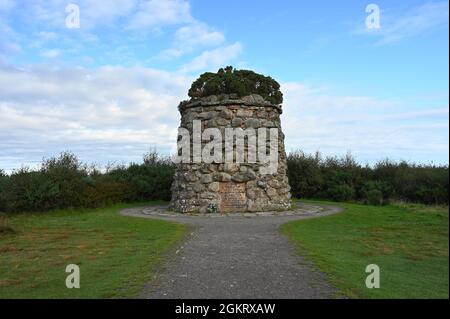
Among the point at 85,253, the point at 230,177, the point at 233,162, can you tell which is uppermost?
the point at 233,162

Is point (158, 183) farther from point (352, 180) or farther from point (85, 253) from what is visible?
point (85, 253)

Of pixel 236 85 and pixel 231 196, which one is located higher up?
pixel 236 85

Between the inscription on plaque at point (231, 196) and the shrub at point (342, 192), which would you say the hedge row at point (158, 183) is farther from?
the inscription on plaque at point (231, 196)

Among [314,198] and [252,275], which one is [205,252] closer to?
[252,275]

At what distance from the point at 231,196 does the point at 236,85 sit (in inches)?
201

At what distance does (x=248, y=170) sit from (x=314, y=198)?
8664 mm

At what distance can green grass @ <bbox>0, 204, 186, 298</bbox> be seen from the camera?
6742 mm

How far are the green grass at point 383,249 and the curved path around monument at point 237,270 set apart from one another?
430 millimetres

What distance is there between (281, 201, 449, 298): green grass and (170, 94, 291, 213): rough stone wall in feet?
11.6

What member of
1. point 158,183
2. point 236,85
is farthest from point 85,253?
point 158,183

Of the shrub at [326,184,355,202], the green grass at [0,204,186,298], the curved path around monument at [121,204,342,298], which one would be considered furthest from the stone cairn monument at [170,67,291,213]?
the shrub at [326,184,355,202]

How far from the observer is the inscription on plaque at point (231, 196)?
711 inches

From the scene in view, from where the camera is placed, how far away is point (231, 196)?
1814cm
